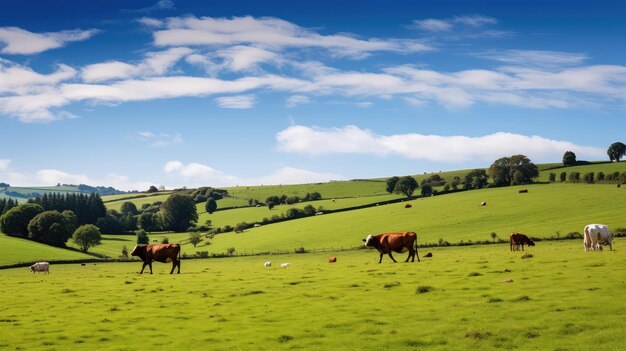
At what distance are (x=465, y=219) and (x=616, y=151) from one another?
118 metres

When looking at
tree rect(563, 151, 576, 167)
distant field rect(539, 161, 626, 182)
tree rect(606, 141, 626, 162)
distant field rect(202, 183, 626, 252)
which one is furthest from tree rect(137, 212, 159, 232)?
tree rect(606, 141, 626, 162)

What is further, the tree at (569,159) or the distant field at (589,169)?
the tree at (569,159)

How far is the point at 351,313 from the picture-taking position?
19.5m

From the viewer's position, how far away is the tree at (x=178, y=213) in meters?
147

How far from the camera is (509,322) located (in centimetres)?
1644

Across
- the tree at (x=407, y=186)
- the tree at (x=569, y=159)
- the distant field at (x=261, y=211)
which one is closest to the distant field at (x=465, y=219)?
the tree at (x=407, y=186)

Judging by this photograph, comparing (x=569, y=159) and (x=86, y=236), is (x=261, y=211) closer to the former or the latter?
(x=86, y=236)

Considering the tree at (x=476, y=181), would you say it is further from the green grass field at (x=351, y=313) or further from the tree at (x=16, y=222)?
the tree at (x=16, y=222)

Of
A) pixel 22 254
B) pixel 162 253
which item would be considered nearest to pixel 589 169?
pixel 162 253

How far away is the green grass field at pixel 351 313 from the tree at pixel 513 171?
99.1 metres

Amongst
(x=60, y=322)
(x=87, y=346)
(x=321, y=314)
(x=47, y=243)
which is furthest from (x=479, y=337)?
(x=47, y=243)

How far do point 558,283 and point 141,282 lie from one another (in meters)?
24.2

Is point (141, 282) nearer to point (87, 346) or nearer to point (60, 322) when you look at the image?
point (60, 322)

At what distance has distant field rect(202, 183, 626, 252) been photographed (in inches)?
2773
